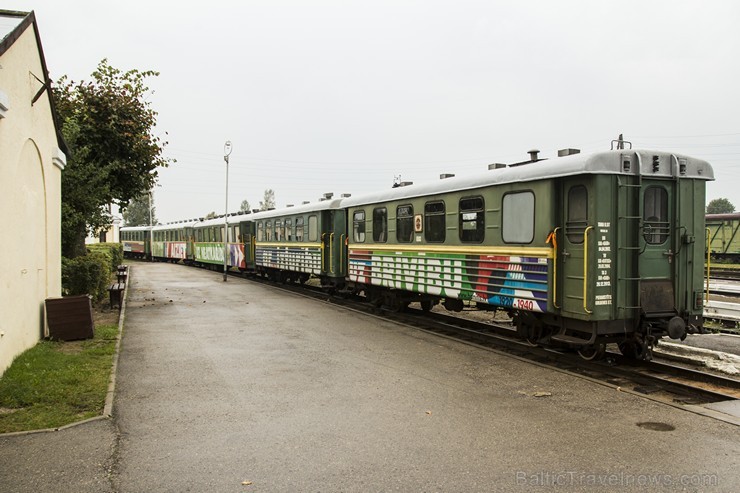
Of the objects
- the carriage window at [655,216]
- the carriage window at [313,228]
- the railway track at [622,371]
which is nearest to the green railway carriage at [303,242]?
the carriage window at [313,228]

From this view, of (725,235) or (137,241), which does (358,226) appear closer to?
(725,235)

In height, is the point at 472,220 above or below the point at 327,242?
above

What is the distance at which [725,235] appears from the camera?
33688 millimetres

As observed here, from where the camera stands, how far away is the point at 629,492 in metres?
4.39

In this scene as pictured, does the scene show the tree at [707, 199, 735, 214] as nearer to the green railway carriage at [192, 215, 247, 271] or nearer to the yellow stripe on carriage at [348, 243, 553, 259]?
the green railway carriage at [192, 215, 247, 271]

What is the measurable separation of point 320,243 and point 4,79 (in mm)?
11067

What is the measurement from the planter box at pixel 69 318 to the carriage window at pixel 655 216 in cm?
941

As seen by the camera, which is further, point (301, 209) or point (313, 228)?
point (301, 209)

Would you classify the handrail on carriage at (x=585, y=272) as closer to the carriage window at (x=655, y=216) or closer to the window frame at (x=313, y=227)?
the carriage window at (x=655, y=216)

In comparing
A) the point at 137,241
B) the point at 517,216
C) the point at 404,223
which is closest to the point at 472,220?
the point at 517,216

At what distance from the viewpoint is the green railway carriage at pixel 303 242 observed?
17547 mm

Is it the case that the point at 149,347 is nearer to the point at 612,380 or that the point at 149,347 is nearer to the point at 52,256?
the point at 52,256

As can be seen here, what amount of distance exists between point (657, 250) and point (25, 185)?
31.7 feet

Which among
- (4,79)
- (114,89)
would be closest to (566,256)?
(4,79)
